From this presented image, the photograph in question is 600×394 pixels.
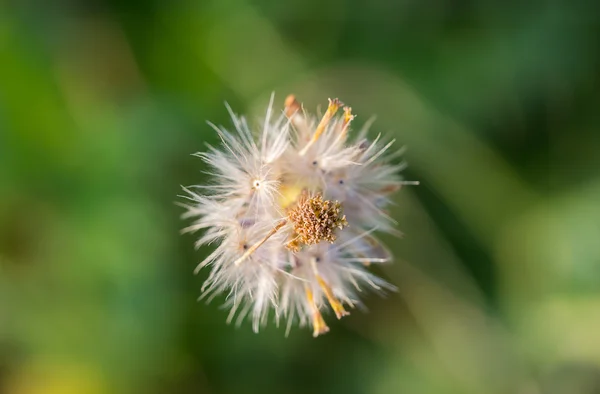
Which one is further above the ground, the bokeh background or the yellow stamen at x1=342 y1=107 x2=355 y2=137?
the bokeh background

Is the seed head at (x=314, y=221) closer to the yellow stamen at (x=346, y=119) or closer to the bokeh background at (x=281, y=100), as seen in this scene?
the yellow stamen at (x=346, y=119)

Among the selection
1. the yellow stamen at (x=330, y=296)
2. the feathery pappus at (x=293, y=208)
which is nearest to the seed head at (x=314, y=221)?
the feathery pappus at (x=293, y=208)

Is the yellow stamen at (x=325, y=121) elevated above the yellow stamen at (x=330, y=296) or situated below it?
above

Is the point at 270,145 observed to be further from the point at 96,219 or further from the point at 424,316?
the point at 424,316

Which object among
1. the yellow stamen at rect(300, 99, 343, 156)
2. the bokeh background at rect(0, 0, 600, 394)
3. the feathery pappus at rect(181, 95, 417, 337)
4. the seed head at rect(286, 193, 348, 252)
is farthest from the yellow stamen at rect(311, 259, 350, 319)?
the bokeh background at rect(0, 0, 600, 394)

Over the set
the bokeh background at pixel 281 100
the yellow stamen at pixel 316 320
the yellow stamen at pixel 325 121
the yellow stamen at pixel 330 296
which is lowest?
the yellow stamen at pixel 316 320

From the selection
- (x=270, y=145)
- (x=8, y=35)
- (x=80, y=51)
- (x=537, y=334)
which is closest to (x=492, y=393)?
(x=537, y=334)

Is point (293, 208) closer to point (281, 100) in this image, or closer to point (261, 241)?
point (261, 241)

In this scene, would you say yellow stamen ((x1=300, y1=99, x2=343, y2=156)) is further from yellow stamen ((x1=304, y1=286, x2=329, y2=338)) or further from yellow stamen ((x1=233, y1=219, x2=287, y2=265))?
yellow stamen ((x1=304, y1=286, x2=329, y2=338))
